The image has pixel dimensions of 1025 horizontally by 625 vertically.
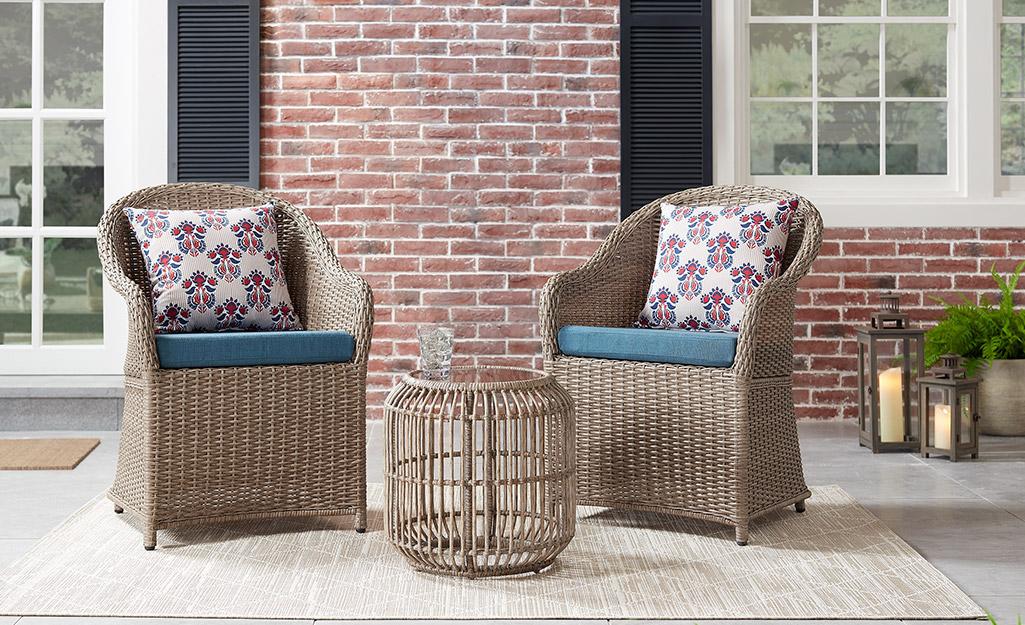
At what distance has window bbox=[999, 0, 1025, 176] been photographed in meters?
4.10

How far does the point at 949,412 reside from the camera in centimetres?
333

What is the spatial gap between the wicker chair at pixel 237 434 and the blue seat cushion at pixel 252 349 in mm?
20

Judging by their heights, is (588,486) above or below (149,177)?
below

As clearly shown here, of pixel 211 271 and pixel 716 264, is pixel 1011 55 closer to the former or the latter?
pixel 716 264

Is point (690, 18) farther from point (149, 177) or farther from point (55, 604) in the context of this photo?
point (55, 604)

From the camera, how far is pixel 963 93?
160 inches

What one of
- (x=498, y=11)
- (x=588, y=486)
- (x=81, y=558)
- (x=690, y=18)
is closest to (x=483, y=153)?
(x=498, y=11)

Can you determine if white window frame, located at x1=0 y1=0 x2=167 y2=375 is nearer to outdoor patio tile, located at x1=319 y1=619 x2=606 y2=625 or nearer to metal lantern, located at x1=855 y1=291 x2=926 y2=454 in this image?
outdoor patio tile, located at x1=319 y1=619 x2=606 y2=625

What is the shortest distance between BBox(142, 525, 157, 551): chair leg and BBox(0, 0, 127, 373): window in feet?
6.74

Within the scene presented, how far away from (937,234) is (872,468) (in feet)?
4.33

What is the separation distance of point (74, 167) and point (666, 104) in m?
2.56

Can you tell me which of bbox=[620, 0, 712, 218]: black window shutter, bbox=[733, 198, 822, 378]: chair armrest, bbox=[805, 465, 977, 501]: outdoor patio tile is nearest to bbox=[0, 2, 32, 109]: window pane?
bbox=[620, 0, 712, 218]: black window shutter

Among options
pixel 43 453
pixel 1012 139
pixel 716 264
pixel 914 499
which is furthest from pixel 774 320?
pixel 43 453

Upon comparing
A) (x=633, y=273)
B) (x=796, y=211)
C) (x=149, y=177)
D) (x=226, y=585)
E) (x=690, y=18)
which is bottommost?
(x=226, y=585)
